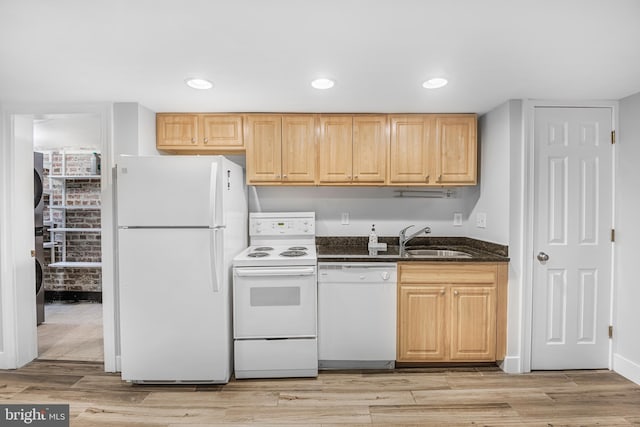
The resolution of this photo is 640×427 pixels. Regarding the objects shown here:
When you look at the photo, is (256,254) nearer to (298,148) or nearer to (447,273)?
(298,148)

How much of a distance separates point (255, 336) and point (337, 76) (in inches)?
77.7

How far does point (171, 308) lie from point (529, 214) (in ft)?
9.34

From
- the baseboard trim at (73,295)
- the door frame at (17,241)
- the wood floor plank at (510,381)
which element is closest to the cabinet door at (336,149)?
the door frame at (17,241)

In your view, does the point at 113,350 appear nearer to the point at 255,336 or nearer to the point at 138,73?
the point at 255,336

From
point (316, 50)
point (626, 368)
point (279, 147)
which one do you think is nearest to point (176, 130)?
point (279, 147)

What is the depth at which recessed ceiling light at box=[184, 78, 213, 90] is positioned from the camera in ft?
7.23

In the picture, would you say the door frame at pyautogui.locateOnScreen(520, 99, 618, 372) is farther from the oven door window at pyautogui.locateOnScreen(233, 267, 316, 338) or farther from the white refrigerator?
the white refrigerator

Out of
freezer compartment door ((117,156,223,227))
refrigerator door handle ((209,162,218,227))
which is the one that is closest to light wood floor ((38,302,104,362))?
freezer compartment door ((117,156,223,227))

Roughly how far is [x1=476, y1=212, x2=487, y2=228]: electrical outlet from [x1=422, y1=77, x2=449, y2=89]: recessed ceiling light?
1.31 meters

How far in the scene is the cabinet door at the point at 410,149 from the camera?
2.91 metres

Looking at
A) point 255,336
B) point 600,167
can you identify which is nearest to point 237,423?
point 255,336

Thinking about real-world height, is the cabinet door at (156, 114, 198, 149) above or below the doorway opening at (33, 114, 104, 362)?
above

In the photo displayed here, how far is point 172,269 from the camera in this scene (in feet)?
7.68

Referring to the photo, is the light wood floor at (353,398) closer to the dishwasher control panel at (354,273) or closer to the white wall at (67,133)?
the dishwasher control panel at (354,273)
